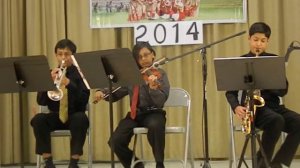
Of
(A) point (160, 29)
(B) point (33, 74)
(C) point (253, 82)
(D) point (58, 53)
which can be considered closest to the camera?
(C) point (253, 82)

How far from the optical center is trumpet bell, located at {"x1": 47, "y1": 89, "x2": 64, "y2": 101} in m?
4.45

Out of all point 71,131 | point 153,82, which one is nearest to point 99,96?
point 153,82

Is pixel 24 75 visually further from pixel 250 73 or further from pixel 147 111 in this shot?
pixel 250 73

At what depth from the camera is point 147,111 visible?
14.2 ft

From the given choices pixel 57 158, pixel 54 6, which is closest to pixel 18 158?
pixel 57 158

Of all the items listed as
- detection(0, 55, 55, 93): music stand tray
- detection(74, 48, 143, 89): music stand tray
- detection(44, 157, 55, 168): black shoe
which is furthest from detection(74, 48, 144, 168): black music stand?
detection(44, 157, 55, 168): black shoe

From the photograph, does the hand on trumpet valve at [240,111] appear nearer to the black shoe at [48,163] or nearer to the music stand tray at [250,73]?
the music stand tray at [250,73]

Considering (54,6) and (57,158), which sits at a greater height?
(54,6)

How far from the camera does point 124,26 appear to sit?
17.9 ft

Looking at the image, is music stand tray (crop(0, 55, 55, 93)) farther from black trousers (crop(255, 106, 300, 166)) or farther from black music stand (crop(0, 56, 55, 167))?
black trousers (crop(255, 106, 300, 166))

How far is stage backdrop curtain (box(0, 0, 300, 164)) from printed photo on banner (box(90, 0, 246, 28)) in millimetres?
85

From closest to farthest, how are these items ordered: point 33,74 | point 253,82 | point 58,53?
point 253,82
point 33,74
point 58,53

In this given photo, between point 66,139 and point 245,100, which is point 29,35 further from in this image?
point 245,100

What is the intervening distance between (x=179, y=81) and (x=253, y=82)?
1.94 metres
